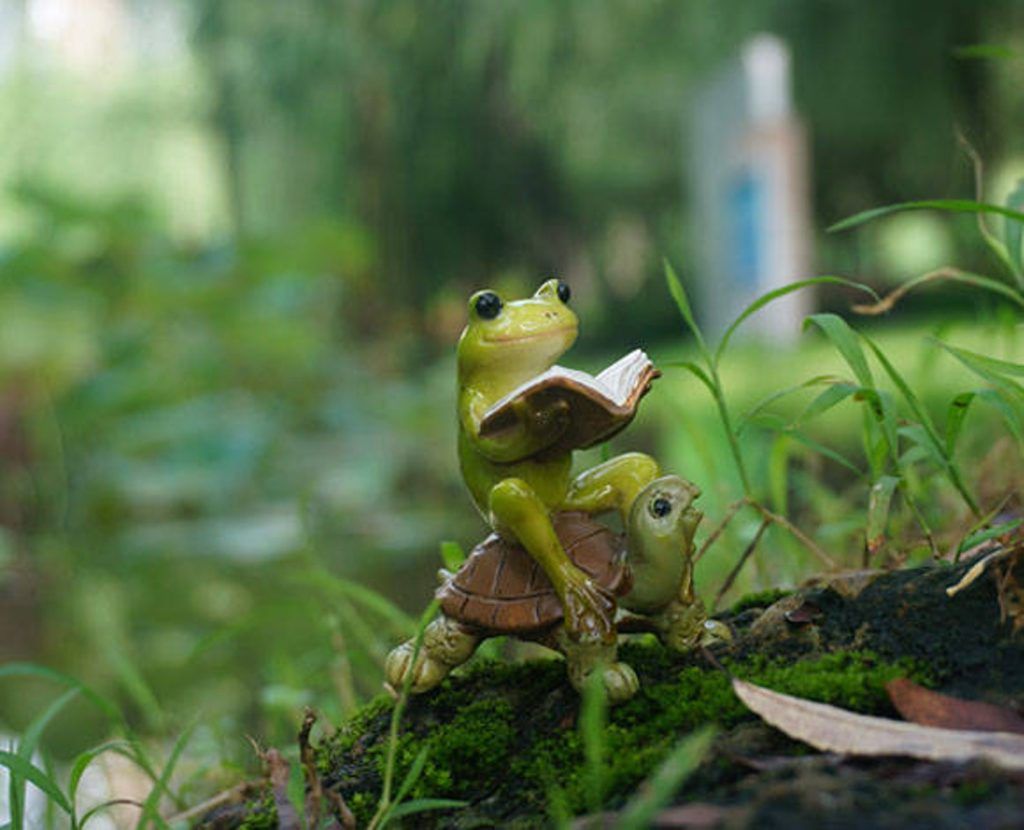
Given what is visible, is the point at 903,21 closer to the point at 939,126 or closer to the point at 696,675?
the point at 939,126

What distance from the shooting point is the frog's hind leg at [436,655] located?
2.94ft

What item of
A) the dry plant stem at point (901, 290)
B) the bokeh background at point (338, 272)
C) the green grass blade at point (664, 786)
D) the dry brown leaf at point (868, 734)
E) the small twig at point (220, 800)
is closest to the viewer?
the green grass blade at point (664, 786)

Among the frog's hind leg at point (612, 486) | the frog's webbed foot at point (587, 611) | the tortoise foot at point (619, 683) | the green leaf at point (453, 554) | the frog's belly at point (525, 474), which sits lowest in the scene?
the tortoise foot at point (619, 683)

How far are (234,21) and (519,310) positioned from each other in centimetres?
722

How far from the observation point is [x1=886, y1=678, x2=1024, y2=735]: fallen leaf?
67cm

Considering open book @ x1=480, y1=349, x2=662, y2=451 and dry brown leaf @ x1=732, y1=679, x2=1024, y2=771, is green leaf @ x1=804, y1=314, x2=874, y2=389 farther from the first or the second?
dry brown leaf @ x1=732, y1=679, x2=1024, y2=771

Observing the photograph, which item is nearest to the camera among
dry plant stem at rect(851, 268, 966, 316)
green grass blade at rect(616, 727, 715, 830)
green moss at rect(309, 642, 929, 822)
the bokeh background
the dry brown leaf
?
green grass blade at rect(616, 727, 715, 830)

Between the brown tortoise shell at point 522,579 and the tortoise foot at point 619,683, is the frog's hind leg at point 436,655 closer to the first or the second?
the brown tortoise shell at point 522,579

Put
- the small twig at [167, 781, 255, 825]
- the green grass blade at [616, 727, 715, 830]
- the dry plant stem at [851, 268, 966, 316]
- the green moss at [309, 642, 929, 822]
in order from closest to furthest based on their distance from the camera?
the green grass blade at [616, 727, 715, 830], the green moss at [309, 642, 929, 822], the small twig at [167, 781, 255, 825], the dry plant stem at [851, 268, 966, 316]

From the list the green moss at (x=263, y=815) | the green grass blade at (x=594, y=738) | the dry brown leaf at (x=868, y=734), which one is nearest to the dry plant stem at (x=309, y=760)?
the green moss at (x=263, y=815)

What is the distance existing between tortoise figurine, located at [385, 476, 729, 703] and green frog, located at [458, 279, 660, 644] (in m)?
0.02

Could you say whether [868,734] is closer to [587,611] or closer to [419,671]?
[587,611]

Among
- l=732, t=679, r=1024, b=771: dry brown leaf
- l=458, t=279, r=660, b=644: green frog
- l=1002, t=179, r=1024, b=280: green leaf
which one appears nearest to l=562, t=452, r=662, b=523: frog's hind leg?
l=458, t=279, r=660, b=644: green frog

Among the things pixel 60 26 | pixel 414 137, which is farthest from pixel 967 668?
pixel 60 26
